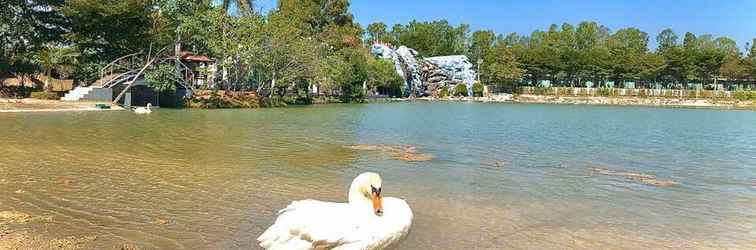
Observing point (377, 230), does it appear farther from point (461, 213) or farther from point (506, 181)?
point (506, 181)

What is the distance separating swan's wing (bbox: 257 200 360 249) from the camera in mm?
5383

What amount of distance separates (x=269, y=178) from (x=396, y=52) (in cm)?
10133

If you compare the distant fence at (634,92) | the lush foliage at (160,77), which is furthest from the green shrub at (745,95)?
the lush foliage at (160,77)

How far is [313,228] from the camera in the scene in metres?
5.42

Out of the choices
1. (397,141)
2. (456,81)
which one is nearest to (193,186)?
(397,141)

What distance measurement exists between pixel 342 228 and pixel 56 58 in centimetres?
4143

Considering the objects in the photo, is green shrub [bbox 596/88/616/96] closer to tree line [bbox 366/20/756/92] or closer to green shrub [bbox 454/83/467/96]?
tree line [bbox 366/20/756/92]

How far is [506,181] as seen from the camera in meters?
13.1

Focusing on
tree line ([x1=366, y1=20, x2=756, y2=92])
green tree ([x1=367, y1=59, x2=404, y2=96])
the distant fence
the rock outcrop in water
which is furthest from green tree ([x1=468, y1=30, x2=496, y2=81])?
green tree ([x1=367, y1=59, x2=404, y2=96])

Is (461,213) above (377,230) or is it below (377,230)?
below

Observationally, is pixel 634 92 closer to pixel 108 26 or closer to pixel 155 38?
pixel 155 38

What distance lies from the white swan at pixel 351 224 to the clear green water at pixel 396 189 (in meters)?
1.96

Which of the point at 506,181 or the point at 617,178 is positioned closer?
the point at 506,181

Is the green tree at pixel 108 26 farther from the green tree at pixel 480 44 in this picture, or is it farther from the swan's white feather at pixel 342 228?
the green tree at pixel 480 44
